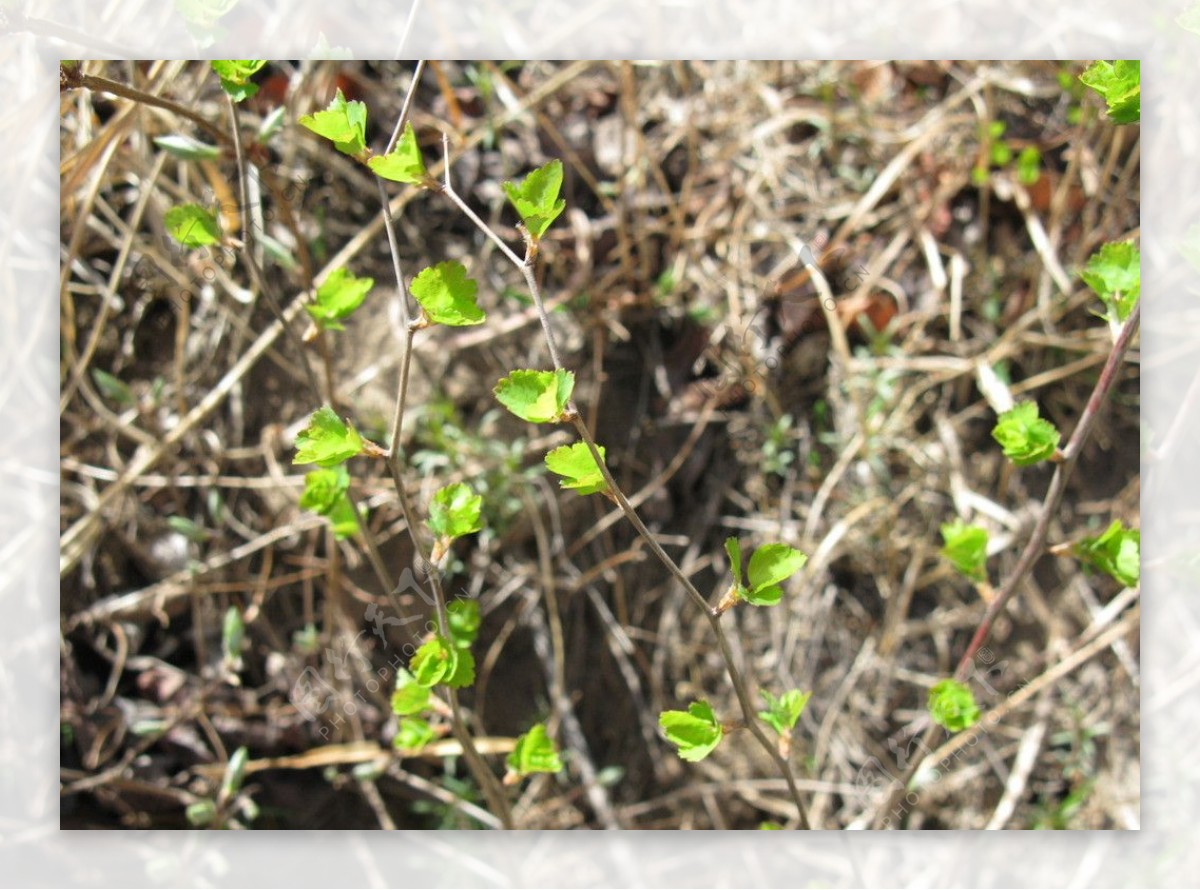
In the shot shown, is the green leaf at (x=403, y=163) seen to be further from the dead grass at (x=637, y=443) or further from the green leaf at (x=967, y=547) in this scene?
the green leaf at (x=967, y=547)

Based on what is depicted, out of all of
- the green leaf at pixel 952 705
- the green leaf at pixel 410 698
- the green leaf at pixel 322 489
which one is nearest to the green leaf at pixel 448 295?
the green leaf at pixel 322 489

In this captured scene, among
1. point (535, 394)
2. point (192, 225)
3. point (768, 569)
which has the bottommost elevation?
point (768, 569)

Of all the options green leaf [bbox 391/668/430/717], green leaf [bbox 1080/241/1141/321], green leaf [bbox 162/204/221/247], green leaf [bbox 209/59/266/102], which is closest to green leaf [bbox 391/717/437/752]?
green leaf [bbox 391/668/430/717]

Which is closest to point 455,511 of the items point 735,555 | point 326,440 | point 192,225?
point 326,440

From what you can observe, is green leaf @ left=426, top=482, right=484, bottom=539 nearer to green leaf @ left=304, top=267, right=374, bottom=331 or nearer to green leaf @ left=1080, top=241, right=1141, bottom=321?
green leaf @ left=304, top=267, right=374, bottom=331

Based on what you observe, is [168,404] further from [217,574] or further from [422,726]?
[422,726]

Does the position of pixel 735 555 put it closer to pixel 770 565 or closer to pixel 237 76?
pixel 770 565
